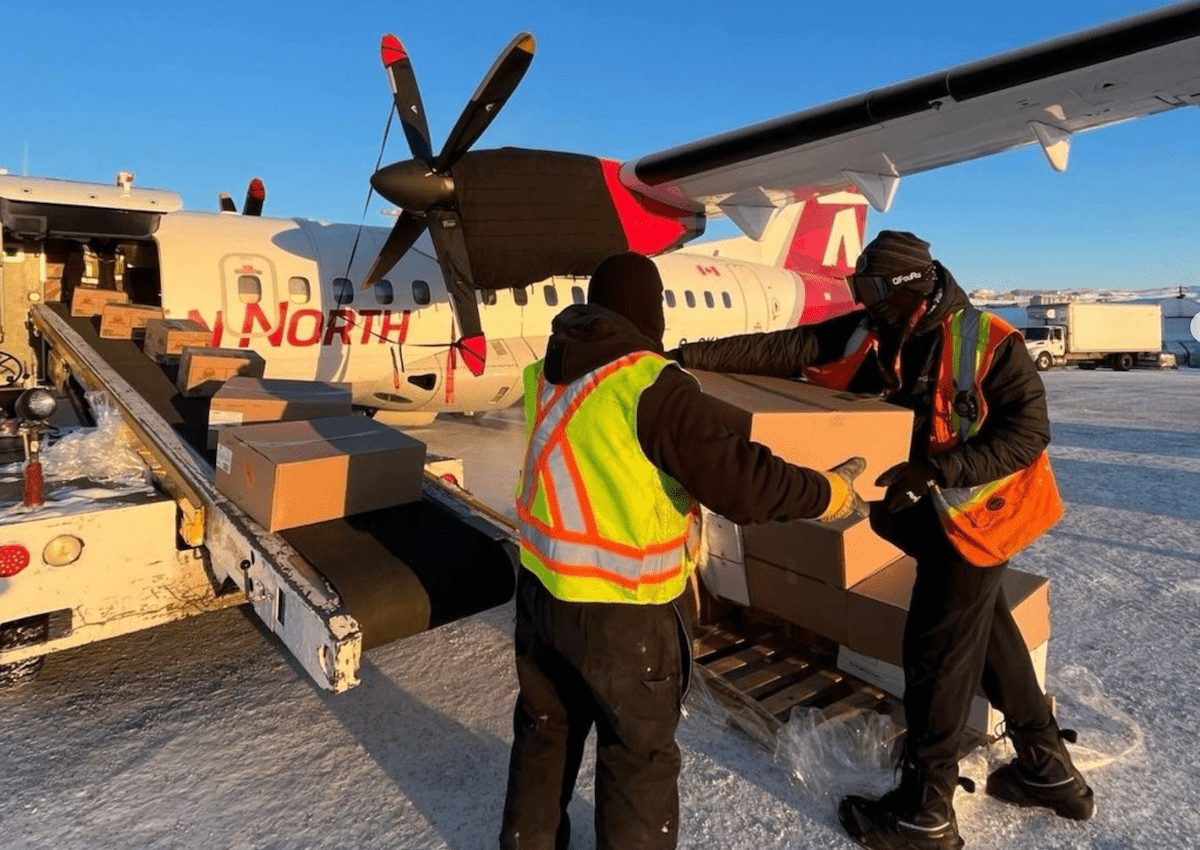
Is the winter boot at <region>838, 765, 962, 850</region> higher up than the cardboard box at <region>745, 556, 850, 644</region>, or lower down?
lower down

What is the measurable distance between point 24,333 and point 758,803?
25.3 ft

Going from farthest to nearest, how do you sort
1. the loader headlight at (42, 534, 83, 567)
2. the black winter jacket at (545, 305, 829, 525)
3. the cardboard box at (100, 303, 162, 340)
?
the cardboard box at (100, 303, 162, 340) → the loader headlight at (42, 534, 83, 567) → the black winter jacket at (545, 305, 829, 525)

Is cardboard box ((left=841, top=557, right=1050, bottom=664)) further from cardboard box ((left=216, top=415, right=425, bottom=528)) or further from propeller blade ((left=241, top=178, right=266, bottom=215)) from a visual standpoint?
propeller blade ((left=241, top=178, right=266, bottom=215))

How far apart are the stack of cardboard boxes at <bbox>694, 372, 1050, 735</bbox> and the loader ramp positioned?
4.23 feet

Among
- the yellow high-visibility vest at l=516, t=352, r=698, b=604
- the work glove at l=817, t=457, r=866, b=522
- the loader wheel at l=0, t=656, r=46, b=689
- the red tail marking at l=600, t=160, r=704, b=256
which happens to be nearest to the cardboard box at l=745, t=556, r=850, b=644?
the work glove at l=817, t=457, r=866, b=522

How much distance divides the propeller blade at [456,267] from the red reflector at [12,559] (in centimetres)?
505

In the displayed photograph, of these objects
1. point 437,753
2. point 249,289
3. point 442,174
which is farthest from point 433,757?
point 249,289

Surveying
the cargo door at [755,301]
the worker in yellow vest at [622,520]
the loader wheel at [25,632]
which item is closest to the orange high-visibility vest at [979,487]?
the worker in yellow vest at [622,520]

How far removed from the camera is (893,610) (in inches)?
120

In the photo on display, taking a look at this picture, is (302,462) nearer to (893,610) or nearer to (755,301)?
(893,610)

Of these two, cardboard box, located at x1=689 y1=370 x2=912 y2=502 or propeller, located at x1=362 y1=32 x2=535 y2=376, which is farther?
propeller, located at x1=362 y1=32 x2=535 y2=376

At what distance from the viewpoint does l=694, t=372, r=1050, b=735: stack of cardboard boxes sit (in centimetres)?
250

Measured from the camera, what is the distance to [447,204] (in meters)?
7.45

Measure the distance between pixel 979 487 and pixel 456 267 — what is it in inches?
242
